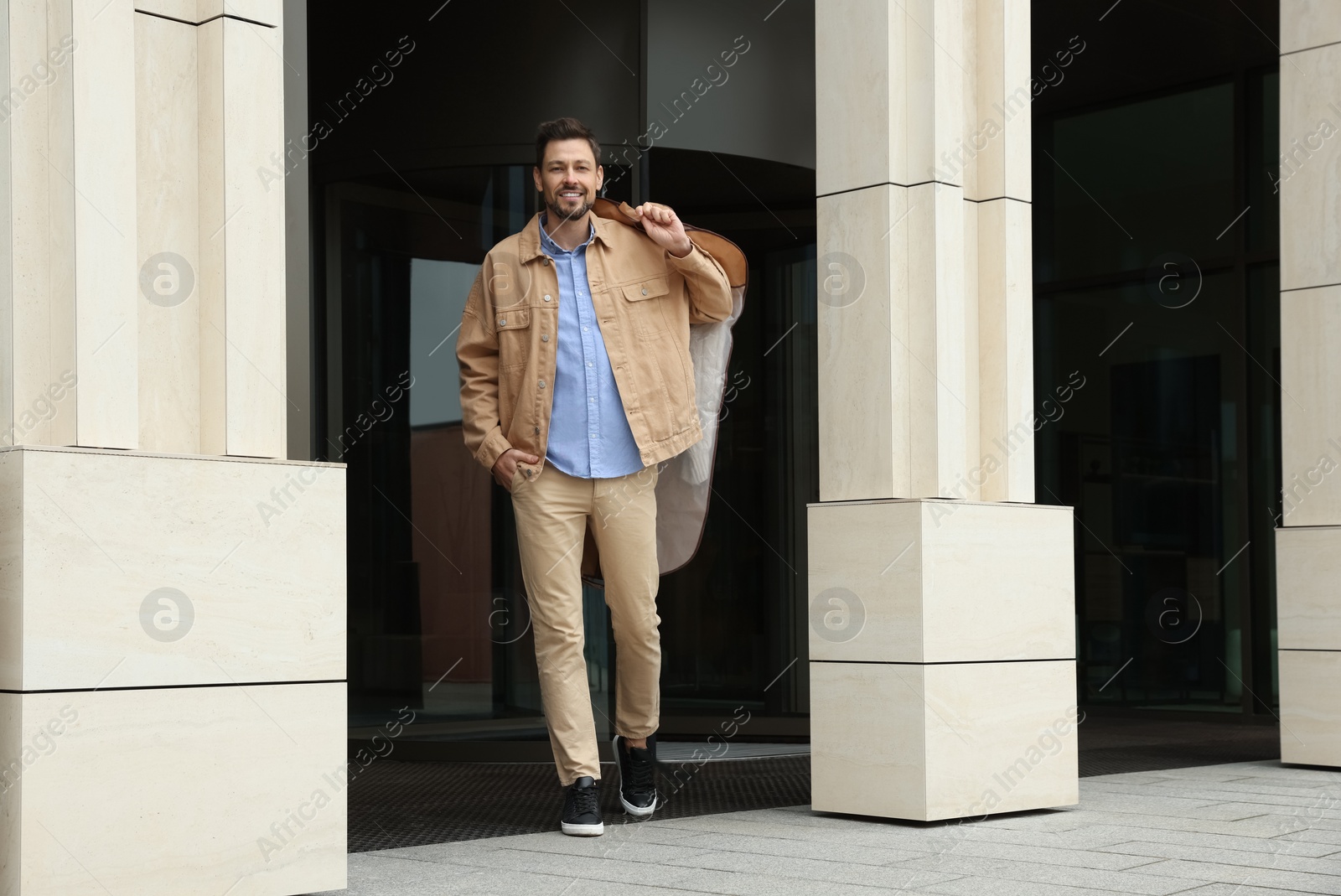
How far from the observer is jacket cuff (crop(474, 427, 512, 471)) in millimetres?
4684

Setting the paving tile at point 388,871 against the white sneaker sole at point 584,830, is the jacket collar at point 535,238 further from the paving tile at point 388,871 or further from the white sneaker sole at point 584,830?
the paving tile at point 388,871

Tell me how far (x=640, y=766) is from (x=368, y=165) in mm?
3168

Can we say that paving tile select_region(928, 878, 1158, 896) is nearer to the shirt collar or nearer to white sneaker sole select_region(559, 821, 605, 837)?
white sneaker sole select_region(559, 821, 605, 837)

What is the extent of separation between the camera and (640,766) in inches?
189

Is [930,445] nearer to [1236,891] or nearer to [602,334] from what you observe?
[602,334]

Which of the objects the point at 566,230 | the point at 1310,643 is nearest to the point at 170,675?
the point at 566,230

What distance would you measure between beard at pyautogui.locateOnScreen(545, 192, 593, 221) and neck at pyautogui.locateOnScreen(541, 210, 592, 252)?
15 mm

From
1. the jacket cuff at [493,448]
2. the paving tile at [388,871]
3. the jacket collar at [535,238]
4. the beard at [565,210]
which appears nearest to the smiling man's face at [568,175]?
the beard at [565,210]

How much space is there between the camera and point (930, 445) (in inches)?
191

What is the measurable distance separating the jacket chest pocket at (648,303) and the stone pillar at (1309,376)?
10.2 feet

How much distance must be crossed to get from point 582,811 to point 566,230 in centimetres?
173

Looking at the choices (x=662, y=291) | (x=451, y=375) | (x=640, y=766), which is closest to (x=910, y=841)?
(x=640, y=766)

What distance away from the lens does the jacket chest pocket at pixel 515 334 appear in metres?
4.73

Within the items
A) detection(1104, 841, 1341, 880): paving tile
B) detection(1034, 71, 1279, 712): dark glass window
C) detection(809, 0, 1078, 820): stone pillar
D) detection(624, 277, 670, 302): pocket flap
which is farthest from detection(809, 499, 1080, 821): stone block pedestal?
detection(1034, 71, 1279, 712): dark glass window
